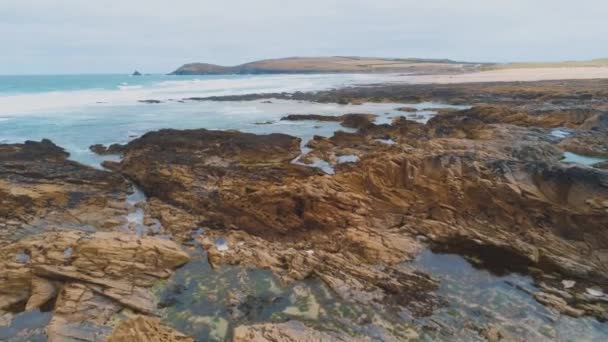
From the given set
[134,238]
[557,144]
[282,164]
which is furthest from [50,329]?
[557,144]

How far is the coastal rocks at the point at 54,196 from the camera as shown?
46.8ft

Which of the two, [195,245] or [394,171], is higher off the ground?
[394,171]

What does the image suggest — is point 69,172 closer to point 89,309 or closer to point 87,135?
point 89,309

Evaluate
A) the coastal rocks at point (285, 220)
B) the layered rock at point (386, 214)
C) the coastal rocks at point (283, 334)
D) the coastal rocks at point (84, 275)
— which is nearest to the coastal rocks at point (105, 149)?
the coastal rocks at point (285, 220)

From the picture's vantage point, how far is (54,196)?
53.1ft

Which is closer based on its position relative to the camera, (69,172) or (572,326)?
(572,326)

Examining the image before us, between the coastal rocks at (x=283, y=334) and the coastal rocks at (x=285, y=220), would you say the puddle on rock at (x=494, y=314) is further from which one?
the coastal rocks at (x=283, y=334)

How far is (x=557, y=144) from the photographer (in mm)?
24047

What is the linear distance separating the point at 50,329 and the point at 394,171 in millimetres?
12039

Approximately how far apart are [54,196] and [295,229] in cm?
957

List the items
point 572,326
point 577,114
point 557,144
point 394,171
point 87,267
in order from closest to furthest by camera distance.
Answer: point 572,326 < point 87,267 < point 394,171 < point 557,144 < point 577,114

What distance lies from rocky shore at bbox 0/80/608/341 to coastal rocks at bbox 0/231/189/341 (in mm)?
39

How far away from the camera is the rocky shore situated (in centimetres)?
1016

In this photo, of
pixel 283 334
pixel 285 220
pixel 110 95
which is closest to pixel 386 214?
pixel 285 220
